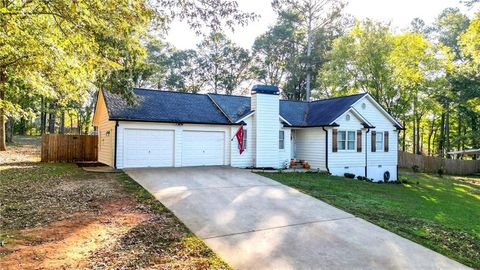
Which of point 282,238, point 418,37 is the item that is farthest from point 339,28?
point 282,238

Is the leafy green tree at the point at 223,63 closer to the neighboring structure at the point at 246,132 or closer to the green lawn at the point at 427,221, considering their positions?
the neighboring structure at the point at 246,132

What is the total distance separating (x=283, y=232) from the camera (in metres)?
6.44

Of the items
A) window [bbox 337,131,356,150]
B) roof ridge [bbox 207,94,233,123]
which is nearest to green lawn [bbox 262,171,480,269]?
roof ridge [bbox 207,94,233,123]

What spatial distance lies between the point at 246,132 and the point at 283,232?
10982mm

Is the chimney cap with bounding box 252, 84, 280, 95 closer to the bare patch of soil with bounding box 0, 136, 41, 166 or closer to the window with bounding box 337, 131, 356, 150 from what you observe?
the window with bounding box 337, 131, 356, 150

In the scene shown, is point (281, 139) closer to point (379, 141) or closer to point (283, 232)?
point (379, 141)

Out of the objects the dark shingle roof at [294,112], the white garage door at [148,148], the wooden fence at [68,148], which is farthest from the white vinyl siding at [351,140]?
the wooden fence at [68,148]

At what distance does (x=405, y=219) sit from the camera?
816 centimetres

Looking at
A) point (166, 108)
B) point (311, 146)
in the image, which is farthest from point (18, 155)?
point (311, 146)

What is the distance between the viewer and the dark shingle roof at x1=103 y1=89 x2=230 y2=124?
15.1m

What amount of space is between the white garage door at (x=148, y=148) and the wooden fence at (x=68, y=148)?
5.04m

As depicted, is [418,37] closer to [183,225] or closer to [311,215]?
[311,215]

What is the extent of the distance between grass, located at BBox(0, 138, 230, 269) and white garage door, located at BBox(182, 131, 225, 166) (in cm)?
609

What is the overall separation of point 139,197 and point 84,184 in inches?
112
